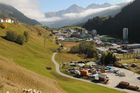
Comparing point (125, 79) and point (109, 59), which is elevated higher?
point (109, 59)

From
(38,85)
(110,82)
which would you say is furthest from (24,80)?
(110,82)

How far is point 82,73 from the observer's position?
186 feet

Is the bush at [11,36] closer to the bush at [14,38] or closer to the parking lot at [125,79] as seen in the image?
the bush at [14,38]

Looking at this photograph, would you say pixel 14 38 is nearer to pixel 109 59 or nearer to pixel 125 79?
pixel 109 59

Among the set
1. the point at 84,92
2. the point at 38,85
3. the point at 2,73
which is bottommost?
the point at 84,92

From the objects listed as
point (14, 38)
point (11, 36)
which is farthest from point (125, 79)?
point (11, 36)

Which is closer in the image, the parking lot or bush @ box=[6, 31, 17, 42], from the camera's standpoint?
the parking lot

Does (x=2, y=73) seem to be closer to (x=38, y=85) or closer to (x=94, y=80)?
(x=38, y=85)

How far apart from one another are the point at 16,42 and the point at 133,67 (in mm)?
74452

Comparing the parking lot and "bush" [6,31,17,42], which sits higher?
"bush" [6,31,17,42]

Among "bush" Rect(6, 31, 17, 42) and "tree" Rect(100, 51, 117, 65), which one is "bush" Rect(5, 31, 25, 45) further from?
"tree" Rect(100, 51, 117, 65)

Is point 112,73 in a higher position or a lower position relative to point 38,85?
lower

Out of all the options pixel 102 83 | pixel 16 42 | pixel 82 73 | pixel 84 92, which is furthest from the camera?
pixel 16 42

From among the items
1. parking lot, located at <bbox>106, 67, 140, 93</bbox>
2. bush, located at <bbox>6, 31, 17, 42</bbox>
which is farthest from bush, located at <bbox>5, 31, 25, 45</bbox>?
parking lot, located at <bbox>106, 67, 140, 93</bbox>
